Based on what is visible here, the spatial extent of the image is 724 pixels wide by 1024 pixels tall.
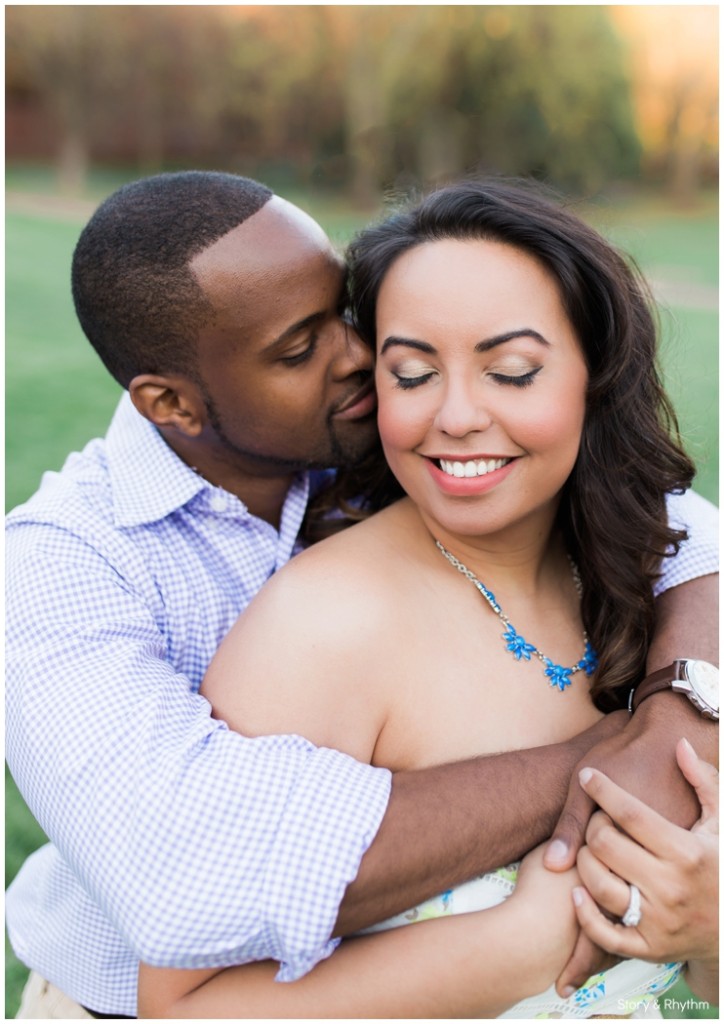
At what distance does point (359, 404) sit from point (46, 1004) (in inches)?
77.4

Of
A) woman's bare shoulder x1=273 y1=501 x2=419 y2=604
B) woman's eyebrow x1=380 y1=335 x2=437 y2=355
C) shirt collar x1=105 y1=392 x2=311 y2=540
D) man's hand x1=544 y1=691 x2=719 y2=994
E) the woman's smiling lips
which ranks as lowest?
man's hand x1=544 y1=691 x2=719 y2=994

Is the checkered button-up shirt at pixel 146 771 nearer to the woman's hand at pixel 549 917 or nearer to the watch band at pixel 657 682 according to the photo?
the woman's hand at pixel 549 917

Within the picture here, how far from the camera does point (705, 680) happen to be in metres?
2.56

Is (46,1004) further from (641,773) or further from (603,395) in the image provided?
(603,395)

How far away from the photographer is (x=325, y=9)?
38750 millimetres

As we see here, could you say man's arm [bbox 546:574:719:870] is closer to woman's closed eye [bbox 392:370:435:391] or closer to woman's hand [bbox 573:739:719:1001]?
woman's hand [bbox 573:739:719:1001]

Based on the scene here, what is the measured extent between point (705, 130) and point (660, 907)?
38825 millimetres

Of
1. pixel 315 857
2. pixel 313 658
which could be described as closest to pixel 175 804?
pixel 315 857

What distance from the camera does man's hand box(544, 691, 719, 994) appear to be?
2.18 m

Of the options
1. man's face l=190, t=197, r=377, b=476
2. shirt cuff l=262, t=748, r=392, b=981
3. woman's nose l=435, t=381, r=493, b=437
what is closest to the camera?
shirt cuff l=262, t=748, r=392, b=981

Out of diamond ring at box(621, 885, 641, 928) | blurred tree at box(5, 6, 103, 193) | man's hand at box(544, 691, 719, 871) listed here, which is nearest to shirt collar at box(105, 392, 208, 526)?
man's hand at box(544, 691, 719, 871)

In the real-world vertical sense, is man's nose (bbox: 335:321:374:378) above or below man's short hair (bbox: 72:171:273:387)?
below

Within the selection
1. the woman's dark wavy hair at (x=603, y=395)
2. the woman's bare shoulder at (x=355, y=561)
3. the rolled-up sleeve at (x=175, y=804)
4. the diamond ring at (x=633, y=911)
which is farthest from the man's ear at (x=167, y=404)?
the diamond ring at (x=633, y=911)

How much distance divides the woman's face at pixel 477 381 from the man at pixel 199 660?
52 centimetres
